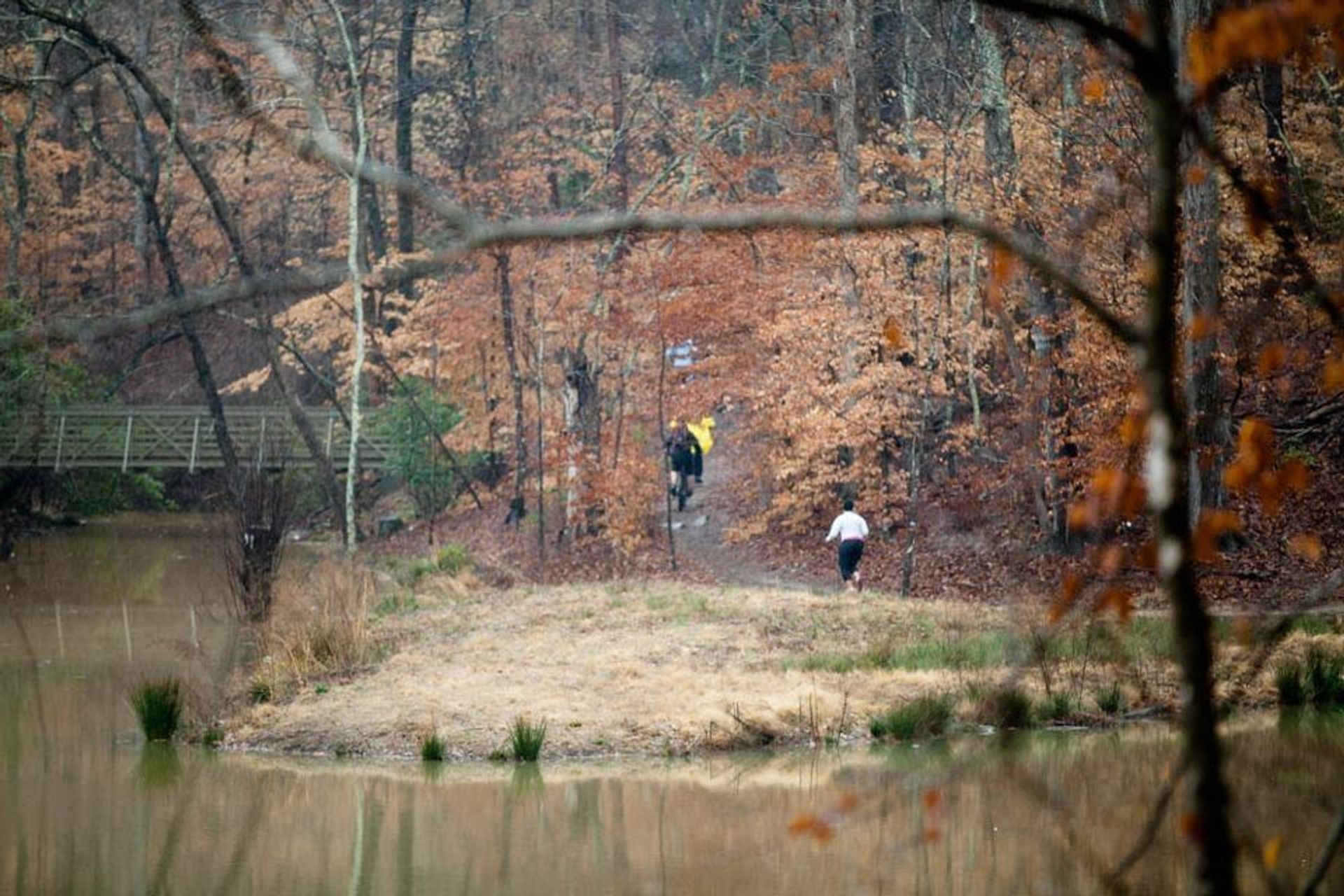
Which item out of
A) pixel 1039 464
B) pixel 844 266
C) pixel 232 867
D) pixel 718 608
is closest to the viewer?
pixel 232 867

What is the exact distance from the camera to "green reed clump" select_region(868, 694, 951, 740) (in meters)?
13.4

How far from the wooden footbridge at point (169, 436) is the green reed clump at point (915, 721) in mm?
20026

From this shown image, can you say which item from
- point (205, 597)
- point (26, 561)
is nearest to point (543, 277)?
point (205, 597)

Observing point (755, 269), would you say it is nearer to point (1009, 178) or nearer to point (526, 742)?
point (1009, 178)

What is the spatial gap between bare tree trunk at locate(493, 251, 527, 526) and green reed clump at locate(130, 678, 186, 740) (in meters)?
13.2

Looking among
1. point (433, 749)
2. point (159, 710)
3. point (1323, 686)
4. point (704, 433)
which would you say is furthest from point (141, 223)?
point (1323, 686)

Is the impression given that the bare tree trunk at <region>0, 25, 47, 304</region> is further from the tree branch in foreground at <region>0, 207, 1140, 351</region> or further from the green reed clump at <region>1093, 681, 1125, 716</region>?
the tree branch in foreground at <region>0, 207, 1140, 351</region>

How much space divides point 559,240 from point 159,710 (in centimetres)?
1173

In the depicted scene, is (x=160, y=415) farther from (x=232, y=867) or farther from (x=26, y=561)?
(x=232, y=867)

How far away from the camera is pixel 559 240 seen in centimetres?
331

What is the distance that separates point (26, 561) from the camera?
28.0 metres

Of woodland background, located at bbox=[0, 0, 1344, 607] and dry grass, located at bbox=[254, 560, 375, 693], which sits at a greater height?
woodland background, located at bbox=[0, 0, 1344, 607]

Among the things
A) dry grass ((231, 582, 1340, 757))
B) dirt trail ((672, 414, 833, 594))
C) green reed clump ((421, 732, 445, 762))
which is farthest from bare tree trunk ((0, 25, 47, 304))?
dirt trail ((672, 414, 833, 594))

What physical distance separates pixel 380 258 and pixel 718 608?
59.9ft
